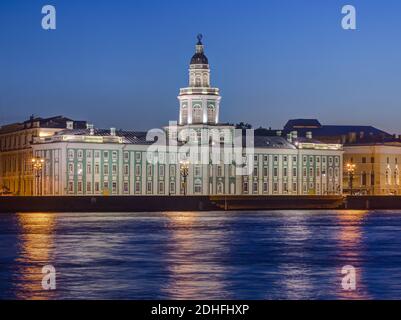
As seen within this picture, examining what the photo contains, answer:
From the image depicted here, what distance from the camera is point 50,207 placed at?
3423 inches

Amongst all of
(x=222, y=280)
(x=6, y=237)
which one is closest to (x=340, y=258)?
(x=222, y=280)

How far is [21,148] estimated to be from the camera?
11781 centimetres

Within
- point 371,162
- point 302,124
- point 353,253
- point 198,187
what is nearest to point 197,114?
point 198,187

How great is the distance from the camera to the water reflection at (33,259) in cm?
2381

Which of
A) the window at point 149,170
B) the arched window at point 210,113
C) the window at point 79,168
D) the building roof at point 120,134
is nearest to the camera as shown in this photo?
the window at point 79,168

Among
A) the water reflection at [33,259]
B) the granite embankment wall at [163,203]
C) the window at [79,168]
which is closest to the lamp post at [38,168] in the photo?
the window at [79,168]

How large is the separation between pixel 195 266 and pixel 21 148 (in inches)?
3533

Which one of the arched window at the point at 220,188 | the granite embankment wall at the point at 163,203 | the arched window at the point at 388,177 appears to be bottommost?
the granite embankment wall at the point at 163,203

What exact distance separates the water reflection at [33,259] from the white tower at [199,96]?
2834 inches

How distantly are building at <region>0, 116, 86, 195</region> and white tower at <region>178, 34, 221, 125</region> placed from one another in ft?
34.8

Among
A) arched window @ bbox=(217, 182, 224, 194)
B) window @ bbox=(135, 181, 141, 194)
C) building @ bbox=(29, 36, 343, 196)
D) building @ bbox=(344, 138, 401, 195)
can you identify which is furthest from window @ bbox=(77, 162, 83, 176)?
building @ bbox=(344, 138, 401, 195)

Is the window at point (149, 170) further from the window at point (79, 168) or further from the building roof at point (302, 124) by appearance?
the building roof at point (302, 124)

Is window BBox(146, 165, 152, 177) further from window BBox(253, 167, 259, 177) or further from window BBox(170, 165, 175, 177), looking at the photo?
window BBox(253, 167, 259, 177)

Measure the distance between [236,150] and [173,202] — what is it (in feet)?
87.6
